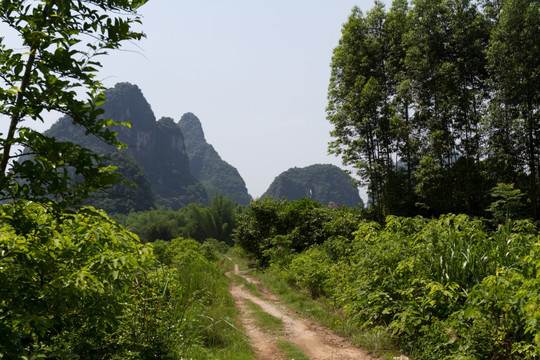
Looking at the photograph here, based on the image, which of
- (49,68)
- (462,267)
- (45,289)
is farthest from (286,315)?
(49,68)

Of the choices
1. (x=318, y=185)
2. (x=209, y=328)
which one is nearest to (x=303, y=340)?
(x=209, y=328)

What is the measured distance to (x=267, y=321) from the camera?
7422mm

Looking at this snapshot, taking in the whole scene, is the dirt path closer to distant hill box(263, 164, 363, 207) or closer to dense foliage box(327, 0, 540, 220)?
dense foliage box(327, 0, 540, 220)

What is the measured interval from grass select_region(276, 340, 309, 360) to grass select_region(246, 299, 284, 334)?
2.28 ft

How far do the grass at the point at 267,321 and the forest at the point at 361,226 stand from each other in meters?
0.47

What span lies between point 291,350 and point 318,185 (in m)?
173

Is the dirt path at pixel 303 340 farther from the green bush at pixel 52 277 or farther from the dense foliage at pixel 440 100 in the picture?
the dense foliage at pixel 440 100

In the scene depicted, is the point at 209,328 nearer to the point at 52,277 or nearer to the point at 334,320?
the point at 334,320

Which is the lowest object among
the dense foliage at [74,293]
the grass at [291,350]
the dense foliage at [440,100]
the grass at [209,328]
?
the grass at [291,350]

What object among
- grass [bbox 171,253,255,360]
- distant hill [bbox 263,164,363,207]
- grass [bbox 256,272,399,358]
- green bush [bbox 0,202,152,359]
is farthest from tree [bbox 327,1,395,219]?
distant hill [bbox 263,164,363,207]

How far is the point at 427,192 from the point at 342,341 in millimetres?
13862

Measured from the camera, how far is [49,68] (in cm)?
202

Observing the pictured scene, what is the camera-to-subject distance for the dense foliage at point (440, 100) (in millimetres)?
14586

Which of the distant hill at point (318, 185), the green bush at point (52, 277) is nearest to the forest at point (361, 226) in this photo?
the green bush at point (52, 277)
